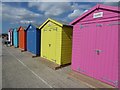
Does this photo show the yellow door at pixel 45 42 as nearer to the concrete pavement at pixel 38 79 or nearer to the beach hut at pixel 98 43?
the concrete pavement at pixel 38 79

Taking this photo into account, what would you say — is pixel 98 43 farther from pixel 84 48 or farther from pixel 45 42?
pixel 45 42

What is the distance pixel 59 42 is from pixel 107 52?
3.74 meters

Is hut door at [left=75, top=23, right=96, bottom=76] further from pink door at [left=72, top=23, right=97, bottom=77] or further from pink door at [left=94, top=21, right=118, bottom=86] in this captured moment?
pink door at [left=94, top=21, right=118, bottom=86]

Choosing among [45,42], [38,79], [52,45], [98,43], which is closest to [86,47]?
[98,43]

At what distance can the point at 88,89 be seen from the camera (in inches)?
214

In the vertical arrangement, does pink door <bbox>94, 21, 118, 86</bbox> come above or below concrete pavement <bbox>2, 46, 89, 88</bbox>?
above

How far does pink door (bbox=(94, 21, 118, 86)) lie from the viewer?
17.2 feet

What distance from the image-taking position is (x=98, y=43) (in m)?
5.89

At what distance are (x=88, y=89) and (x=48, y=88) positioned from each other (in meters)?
1.54

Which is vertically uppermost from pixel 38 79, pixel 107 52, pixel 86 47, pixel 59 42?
pixel 59 42

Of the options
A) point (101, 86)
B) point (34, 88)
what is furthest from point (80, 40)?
point (34, 88)

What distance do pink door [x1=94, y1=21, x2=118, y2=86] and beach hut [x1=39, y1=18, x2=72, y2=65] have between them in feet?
9.82

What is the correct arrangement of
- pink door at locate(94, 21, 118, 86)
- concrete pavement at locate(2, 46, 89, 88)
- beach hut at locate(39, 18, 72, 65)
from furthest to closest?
1. beach hut at locate(39, 18, 72, 65)
2. concrete pavement at locate(2, 46, 89, 88)
3. pink door at locate(94, 21, 118, 86)

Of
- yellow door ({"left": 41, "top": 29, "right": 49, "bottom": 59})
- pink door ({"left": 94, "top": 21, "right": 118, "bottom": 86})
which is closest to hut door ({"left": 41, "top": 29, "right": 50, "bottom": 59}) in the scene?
yellow door ({"left": 41, "top": 29, "right": 49, "bottom": 59})
